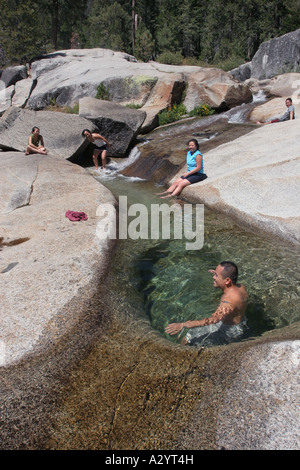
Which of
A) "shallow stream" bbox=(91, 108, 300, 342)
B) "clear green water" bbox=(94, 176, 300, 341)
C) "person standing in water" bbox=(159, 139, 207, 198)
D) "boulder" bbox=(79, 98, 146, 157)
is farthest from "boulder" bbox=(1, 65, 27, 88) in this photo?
"clear green water" bbox=(94, 176, 300, 341)

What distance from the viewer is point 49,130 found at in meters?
13.9

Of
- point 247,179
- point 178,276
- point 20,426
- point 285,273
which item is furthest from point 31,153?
point 20,426

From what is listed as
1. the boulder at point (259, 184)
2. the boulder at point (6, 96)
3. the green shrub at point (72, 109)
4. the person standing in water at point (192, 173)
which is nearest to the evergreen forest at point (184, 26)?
the boulder at point (6, 96)

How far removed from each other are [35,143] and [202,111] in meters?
9.19

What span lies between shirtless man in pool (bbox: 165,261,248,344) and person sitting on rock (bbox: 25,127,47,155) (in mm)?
10481

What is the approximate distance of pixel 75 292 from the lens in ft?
15.4

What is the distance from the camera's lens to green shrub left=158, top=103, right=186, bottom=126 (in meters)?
17.4

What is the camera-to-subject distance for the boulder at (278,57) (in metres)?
28.1

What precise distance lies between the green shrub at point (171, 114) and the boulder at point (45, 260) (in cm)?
917

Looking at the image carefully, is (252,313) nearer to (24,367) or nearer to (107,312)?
(107,312)

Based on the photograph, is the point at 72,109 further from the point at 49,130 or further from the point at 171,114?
the point at 49,130

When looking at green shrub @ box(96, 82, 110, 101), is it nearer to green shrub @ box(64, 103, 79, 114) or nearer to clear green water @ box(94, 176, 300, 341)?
green shrub @ box(64, 103, 79, 114)

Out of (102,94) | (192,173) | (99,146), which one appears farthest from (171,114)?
(192,173)
